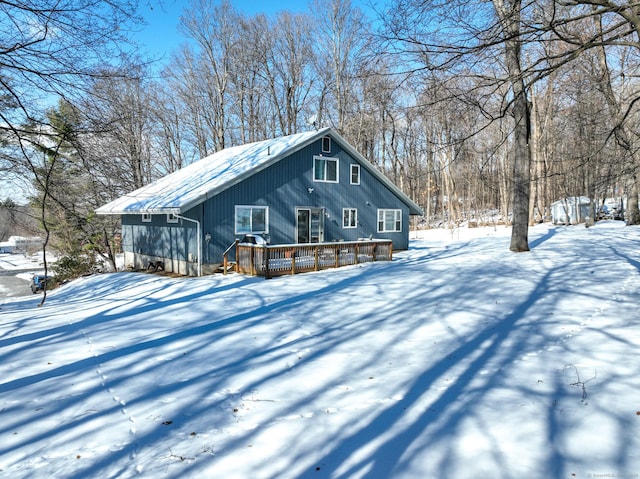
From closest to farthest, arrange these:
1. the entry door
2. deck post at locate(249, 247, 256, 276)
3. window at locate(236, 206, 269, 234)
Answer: deck post at locate(249, 247, 256, 276) < window at locate(236, 206, 269, 234) < the entry door

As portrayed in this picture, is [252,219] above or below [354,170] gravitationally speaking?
below

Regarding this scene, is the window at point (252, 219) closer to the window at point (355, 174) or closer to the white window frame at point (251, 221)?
the white window frame at point (251, 221)

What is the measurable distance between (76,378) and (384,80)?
6217mm

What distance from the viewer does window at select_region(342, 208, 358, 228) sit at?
18.6 metres

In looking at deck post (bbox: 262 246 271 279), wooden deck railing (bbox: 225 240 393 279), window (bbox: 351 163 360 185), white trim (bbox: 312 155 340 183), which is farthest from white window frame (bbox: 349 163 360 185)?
deck post (bbox: 262 246 271 279)

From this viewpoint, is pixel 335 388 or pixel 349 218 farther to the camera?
pixel 349 218

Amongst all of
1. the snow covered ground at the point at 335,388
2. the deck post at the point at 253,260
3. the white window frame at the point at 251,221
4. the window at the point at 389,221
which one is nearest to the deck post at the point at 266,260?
the deck post at the point at 253,260

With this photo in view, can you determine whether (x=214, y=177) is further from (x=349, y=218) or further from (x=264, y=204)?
(x=349, y=218)

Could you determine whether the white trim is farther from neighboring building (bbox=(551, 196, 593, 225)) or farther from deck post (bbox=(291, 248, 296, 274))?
neighboring building (bbox=(551, 196, 593, 225))

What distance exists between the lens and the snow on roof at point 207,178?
14.1 meters

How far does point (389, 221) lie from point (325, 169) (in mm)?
4718

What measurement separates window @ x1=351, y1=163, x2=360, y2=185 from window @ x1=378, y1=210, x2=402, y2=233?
83.2 inches

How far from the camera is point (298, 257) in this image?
13516 mm

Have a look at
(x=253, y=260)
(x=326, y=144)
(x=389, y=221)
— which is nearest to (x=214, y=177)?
(x=253, y=260)
